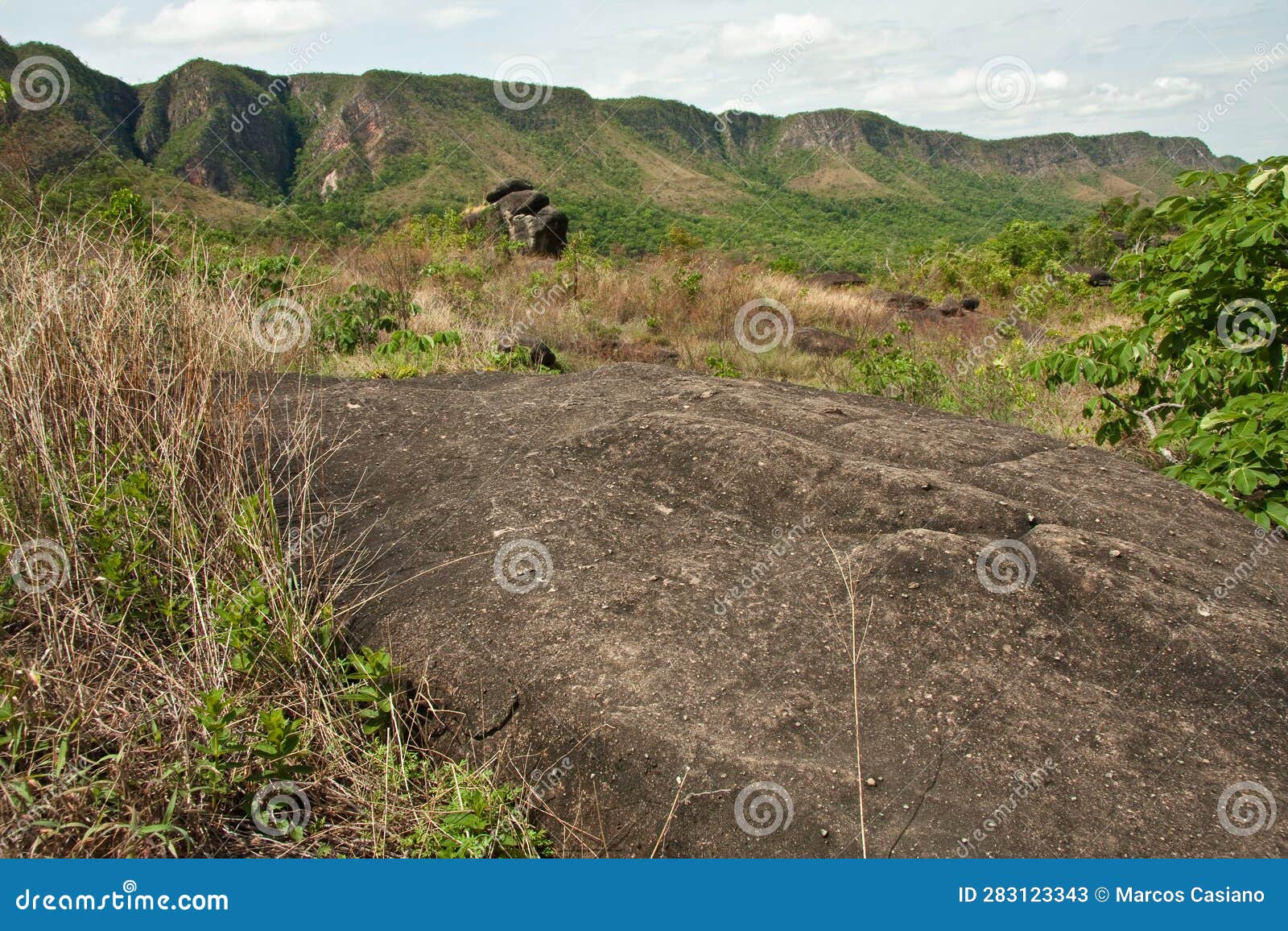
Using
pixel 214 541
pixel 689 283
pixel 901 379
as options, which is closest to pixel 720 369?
pixel 901 379

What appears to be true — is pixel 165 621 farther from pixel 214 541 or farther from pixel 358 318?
pixel 358 318

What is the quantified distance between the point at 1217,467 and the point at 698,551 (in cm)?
256

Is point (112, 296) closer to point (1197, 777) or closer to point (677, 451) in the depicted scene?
point (677, 451)

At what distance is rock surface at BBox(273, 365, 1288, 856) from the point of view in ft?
7.38

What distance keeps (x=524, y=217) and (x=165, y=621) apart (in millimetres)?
16405

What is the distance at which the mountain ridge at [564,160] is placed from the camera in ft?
111

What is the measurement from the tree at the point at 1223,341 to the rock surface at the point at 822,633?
0.89 feet

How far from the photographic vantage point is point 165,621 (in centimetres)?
270

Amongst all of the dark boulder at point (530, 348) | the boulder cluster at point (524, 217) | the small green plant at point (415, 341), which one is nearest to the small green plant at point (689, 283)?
the dark boulder at point (530, 348)

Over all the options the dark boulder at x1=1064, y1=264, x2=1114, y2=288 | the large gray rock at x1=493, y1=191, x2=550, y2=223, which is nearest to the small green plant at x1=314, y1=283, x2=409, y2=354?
the large gray rock at x1=493, y1=191, x2=550, y2=223

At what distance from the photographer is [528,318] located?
963cm

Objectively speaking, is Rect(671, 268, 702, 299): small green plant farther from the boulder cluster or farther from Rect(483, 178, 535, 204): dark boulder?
Rect(483, 178, 535, 204): dark boulder

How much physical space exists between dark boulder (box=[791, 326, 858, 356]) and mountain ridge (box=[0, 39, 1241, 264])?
1058 centimetres

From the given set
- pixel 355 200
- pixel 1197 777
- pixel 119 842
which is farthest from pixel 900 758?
pixel 355 200
